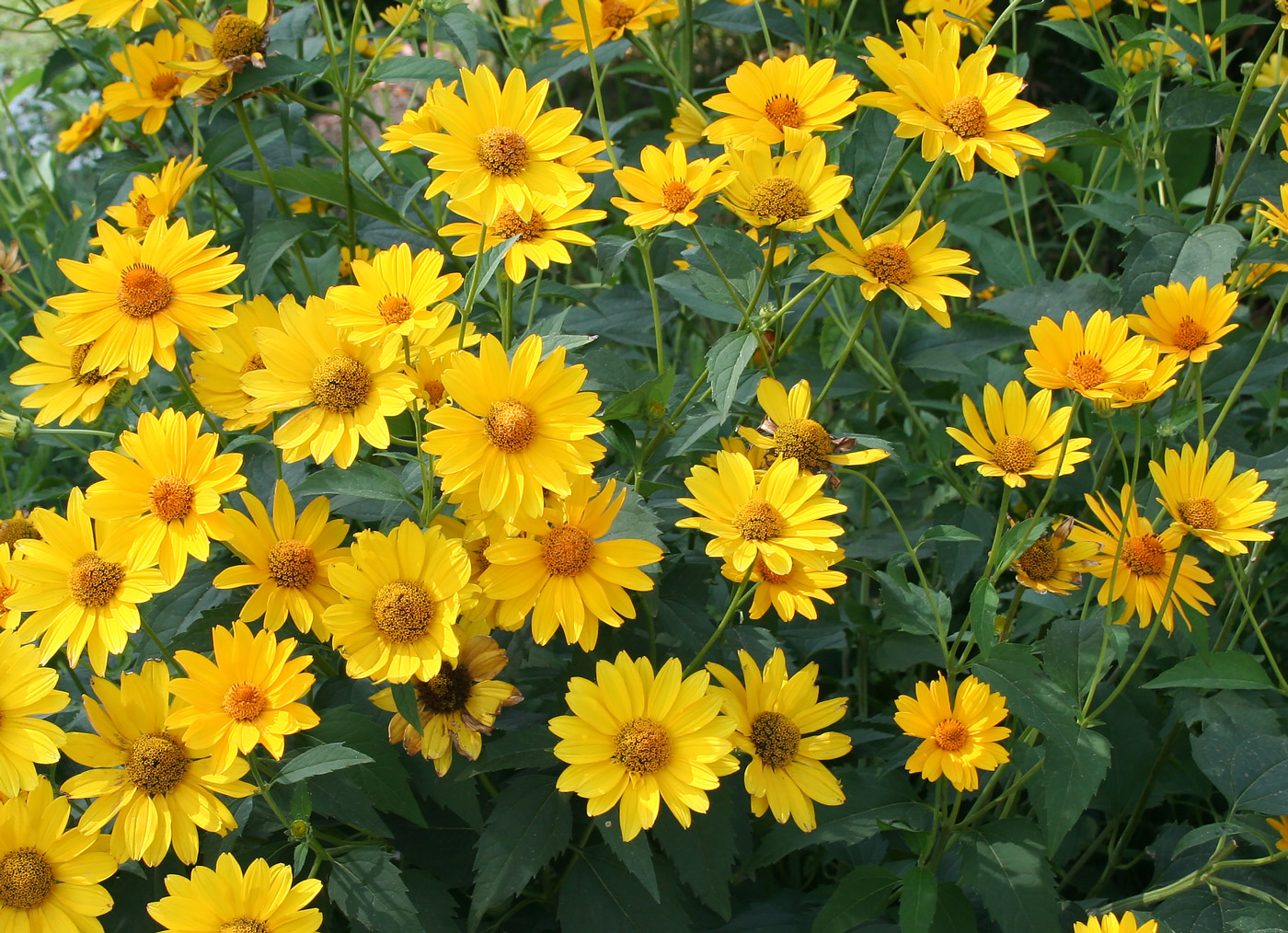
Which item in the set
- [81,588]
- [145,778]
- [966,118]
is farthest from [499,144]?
[145,778]

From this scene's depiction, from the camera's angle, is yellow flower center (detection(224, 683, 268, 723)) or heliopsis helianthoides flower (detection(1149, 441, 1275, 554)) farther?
heliopsis helianthoides flower (detection(1149, 441, 1275, 554))

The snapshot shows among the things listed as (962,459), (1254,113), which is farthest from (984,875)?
(1254,113)

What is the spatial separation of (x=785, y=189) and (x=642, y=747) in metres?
0.68

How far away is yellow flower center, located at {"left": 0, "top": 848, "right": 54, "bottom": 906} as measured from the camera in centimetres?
106

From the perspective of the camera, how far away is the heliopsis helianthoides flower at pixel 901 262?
1.25 m

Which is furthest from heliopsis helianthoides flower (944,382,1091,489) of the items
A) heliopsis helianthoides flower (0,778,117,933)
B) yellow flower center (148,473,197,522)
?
heliopsis helianthoides flower (0,778,117,933)

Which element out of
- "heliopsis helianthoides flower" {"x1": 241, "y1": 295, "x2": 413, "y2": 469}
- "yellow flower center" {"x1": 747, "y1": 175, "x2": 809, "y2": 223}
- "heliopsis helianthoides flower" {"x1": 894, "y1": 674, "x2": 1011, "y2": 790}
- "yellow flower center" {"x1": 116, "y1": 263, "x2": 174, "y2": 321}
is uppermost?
"yellow flower center" {"x1": 747, "y1": 175, "x2": 809, "y2": 223}

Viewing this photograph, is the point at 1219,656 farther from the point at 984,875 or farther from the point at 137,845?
the point at 137,845

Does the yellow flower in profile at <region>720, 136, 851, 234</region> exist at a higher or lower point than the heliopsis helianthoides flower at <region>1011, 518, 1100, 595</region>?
higher

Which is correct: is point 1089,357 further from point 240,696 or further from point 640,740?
point 240,696

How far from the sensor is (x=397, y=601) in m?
1.08

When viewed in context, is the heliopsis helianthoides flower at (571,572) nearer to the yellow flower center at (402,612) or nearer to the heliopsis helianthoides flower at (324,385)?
the yellow flower center at (402,612)

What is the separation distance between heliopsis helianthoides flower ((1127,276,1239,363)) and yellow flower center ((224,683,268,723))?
1181 millimetres

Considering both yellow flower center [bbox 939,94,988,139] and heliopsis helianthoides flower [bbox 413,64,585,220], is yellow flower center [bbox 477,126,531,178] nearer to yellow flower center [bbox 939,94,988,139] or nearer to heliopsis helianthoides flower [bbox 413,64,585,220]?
heliopsis helianthoides flower [bbox 413,64,585,220]
